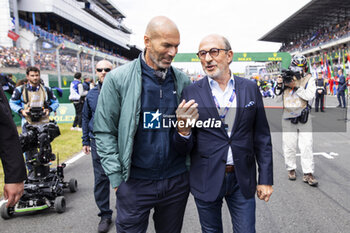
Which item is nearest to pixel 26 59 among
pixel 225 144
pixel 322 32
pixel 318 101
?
pixel 225 144

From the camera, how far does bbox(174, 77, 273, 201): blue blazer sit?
1.98 m

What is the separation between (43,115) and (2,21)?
22.3m

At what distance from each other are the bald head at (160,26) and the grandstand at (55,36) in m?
12.0

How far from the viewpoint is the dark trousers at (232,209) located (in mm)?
1996

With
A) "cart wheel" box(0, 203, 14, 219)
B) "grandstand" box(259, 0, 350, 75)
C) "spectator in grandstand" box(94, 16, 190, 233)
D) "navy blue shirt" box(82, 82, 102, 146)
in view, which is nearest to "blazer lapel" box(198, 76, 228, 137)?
"spectator in grandstand" box(94, 16, 190, 233)

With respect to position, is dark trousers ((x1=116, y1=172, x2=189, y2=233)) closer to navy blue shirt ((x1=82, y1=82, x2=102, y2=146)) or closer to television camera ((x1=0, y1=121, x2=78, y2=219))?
navy blue shirt ((x1=82, y1=82, x2=102, y2=146))

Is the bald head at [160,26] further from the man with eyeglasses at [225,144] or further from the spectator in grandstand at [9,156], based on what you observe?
the spectator in grandstand at [9,156]

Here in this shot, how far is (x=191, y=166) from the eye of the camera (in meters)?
2.12

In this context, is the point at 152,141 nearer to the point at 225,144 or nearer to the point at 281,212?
the point at 225,144

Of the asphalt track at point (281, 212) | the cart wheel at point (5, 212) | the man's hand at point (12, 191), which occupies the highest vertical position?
the man's hand at point (12, 191)

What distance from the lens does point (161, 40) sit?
186 centimetres

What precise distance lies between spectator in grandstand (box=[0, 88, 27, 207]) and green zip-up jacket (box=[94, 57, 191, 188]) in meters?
0.51

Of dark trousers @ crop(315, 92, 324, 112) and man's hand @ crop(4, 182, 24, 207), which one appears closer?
man's hand @ crop(4, 182, 24, 207)

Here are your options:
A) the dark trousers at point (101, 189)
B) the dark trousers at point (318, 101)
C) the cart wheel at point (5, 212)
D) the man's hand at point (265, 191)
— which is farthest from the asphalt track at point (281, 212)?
the dark trousers at point (318, 101)
